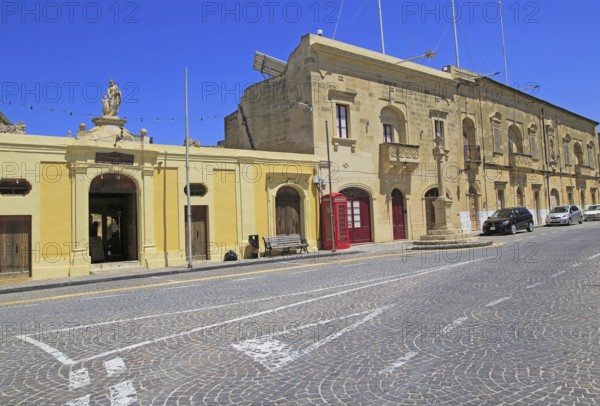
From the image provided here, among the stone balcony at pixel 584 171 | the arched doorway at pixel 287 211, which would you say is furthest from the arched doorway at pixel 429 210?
the stone balcony at pixel 584 171

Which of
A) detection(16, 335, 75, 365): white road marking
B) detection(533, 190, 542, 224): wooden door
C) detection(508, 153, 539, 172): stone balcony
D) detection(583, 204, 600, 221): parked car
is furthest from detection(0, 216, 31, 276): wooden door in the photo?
detection(583, 204, 600, 221): parked car

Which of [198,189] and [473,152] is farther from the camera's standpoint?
[473,152]

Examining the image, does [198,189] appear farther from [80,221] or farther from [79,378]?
[79,378]

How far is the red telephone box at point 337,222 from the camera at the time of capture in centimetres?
2239

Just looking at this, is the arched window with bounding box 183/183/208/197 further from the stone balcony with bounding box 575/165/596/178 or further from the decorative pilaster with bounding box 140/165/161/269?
the stone balcony with bounding box 575/165/596/178

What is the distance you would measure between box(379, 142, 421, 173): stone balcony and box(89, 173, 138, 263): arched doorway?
13.5 meters

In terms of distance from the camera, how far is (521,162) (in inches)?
1490

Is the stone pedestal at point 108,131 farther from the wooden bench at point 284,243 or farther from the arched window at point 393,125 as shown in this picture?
the arched window at point 393,125

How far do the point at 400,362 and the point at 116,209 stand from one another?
20542mm

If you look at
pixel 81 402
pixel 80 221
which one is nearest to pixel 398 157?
pixel 80 221

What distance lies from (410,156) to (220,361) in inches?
911

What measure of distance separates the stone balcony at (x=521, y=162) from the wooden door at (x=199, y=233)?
27.0m

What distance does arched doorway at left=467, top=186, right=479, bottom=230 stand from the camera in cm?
3282

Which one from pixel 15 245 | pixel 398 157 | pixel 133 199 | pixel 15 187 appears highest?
pixel 398 157
